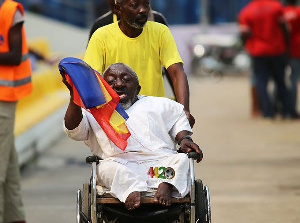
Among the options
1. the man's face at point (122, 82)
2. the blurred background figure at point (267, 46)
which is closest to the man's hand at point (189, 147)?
the man's face at point (122, 82)

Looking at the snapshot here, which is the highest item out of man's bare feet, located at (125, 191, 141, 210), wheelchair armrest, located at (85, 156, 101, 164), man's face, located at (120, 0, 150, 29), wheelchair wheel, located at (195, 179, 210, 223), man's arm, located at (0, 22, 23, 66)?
man's face, located at (120, 0, 150, 29)

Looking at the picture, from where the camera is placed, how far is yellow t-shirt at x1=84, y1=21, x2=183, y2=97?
630cm

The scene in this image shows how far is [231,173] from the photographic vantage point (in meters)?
10.8

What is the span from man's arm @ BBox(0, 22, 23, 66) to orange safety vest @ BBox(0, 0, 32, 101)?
0.11 feet

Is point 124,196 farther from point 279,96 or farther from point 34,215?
point 279,96

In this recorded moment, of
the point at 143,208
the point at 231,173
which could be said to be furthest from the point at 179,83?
the point at 231,173

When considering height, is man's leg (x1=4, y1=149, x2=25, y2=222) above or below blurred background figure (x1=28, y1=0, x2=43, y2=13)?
below

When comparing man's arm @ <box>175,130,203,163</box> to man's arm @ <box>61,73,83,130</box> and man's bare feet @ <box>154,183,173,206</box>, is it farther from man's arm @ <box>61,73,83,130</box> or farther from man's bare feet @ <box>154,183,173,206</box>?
man's arm @ <box>61,73,83,130</box>

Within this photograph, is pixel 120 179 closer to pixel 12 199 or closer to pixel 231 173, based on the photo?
pixel 12 199

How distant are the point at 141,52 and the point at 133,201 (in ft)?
3.87

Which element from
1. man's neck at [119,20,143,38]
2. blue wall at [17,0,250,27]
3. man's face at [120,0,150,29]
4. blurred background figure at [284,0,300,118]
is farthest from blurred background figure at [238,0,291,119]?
blue wall at [17,0,250,27]

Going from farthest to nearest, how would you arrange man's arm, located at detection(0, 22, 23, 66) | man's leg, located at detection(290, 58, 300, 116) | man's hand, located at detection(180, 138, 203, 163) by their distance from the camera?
man's leg, located at detection(290, 58, 300, 116)
man's arm, located at detection(0, 22, 23, 66)
man's hand, located at detection(180, 138, 203, 163)

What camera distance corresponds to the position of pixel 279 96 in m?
15.9

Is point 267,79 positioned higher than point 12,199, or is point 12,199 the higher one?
point 267,79
